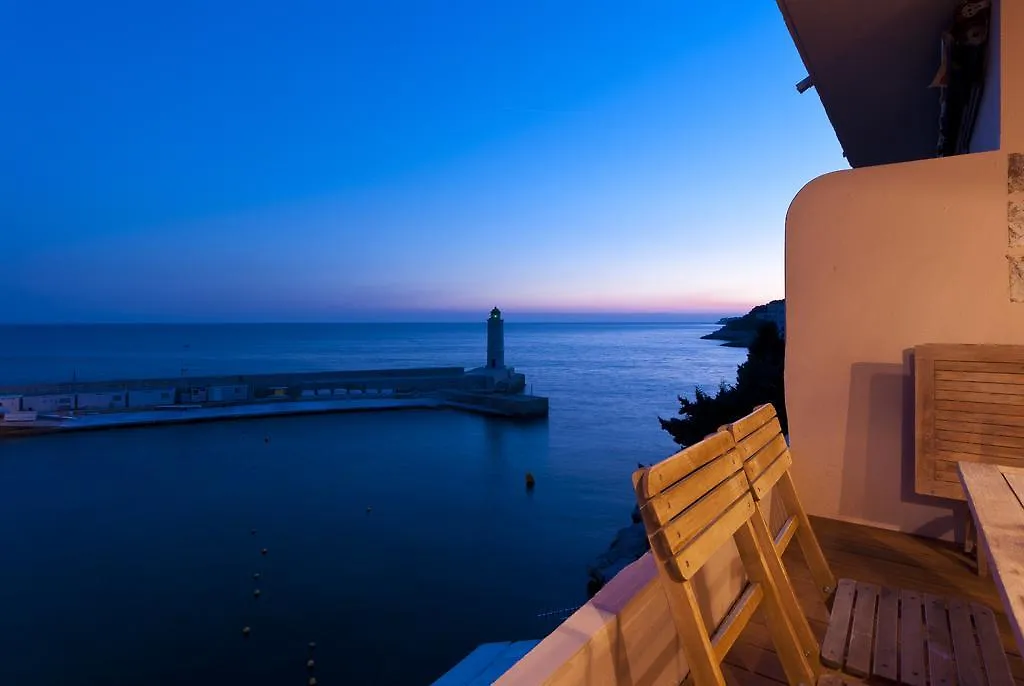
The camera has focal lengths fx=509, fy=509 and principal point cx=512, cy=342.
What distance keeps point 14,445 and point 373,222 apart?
93.2 ft

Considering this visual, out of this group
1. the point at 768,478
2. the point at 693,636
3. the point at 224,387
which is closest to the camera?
Answer: the point at 693,636

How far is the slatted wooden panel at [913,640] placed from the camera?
120 centimetres

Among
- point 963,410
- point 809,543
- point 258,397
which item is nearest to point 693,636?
point 809,543

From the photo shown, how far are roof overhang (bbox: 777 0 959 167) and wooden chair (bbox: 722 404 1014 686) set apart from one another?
10.0 feet

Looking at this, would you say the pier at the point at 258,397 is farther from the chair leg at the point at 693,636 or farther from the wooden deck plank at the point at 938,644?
the chair leg at the point at 693,636

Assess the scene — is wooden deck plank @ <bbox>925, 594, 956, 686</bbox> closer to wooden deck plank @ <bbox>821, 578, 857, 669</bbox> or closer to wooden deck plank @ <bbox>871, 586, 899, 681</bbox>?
wooden deck plank @ <bbox>871, 586, 899, 681</bbox>

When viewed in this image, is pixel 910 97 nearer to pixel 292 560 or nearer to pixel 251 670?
pixel 251 670

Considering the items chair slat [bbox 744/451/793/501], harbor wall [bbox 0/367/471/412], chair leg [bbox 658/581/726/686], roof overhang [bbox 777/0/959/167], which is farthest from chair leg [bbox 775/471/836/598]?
harbor wall [bbox 0/367/471/412]

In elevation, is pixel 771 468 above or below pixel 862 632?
above

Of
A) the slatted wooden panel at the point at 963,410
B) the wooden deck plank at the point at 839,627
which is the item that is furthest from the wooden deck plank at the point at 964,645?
the slatted wooden panel at the point at 963,410

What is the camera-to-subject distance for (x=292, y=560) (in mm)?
12453

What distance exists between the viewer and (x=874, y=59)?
3.84 m

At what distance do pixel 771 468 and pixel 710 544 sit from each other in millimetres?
728

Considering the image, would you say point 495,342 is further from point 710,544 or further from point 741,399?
point 710,544
